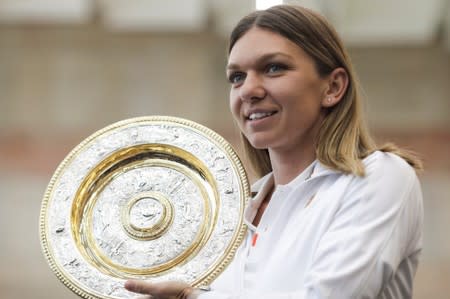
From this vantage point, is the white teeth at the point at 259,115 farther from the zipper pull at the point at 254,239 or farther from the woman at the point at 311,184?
the zipper pull at the point at 254,239

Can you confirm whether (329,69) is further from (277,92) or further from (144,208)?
(144,208)

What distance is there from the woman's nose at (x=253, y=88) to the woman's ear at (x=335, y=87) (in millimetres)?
140

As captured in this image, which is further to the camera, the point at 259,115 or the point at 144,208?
the point at 144,208

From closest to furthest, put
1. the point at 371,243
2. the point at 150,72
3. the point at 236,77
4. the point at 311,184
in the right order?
the point at 371,243 → the point at 311,184 → the point at 236,77 → the point at 150,72

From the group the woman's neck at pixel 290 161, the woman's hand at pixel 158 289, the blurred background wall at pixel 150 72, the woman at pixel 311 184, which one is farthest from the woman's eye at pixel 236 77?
the blurred background wall at pixel 150 72

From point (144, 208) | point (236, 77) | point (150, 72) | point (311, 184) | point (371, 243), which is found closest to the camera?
point (371, 243)

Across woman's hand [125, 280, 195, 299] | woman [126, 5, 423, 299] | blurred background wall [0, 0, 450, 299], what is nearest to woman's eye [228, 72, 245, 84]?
woman [126, 5, 423, 299]

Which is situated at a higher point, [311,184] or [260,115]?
[260,115]

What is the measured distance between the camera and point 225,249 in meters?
2.34

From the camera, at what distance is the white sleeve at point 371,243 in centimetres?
193

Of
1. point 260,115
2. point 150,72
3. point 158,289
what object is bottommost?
point 150,72

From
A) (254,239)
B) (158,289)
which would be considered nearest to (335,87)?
(254,239)

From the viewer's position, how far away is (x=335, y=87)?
223 cm

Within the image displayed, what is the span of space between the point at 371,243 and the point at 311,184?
0.76 feet
